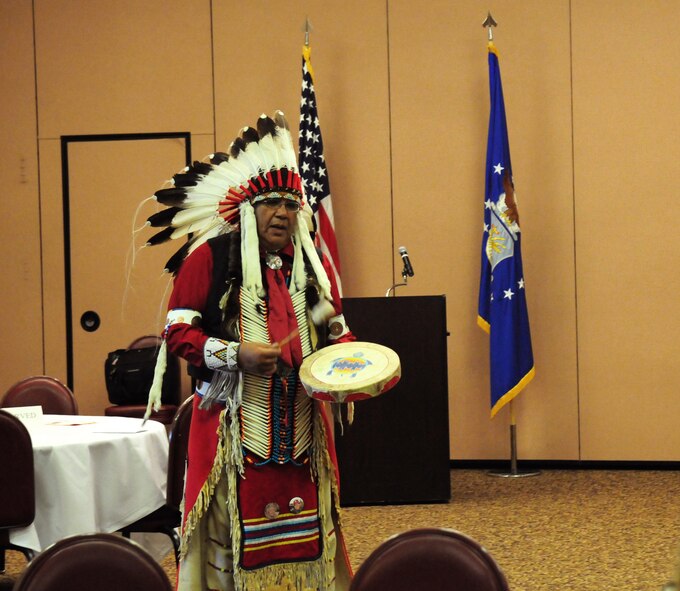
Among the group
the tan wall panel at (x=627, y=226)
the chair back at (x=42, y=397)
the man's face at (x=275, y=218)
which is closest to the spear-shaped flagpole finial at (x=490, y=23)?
the tan wall panel at (x=627, y=226)

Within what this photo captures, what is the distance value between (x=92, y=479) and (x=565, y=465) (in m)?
3.76

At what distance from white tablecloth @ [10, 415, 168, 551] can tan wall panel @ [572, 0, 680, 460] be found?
345 centimetres

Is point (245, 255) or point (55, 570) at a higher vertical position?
point (245, 255)

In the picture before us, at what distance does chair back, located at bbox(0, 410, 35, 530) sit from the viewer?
3.42m

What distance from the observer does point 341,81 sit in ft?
22.1

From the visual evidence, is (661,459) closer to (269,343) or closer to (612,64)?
(612,64)

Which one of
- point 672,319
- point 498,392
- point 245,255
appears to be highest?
point 245,255

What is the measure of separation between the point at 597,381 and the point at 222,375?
13.8ft

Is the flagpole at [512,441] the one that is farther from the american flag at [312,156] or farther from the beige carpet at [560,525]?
the american flag at [312,156]

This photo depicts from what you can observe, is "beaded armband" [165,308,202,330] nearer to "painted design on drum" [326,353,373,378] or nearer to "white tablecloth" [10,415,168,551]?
"painted design on drum" [326,353,373,378]

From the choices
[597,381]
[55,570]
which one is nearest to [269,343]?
[55,570]

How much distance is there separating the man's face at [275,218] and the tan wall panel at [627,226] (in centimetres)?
400

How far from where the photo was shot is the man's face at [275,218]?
284 cm

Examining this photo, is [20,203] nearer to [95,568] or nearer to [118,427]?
[118,427]
